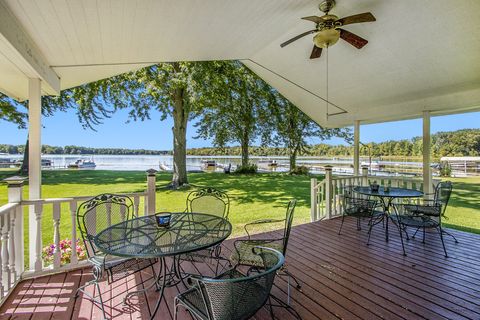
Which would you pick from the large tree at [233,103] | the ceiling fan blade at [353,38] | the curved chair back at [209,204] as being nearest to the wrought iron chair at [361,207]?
the curved chair back at [209,204]

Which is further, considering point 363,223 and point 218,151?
point 218,151

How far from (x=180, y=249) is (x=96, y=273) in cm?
98

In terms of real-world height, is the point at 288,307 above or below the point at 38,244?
below

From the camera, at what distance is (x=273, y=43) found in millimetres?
4352

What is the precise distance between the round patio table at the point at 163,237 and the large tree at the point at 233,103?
695 centimetres

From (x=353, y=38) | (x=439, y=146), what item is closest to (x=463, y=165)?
(x=439, y=146)

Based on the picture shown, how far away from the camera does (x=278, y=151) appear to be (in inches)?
771

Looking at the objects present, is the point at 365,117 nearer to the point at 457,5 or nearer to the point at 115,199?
the point at 457,5

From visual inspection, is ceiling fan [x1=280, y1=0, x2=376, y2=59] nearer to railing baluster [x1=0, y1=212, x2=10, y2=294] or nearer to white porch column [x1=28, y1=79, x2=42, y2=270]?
white porch column [x1=28, y1=79, x2=42, y2=270]

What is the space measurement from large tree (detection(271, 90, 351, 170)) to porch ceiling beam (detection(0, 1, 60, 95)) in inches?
439

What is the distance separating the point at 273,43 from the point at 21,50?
3.52 m

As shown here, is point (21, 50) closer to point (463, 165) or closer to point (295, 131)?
point (463, 165)

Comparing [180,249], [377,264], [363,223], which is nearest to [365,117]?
[363,223]

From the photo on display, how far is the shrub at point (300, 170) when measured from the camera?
54.2ft
